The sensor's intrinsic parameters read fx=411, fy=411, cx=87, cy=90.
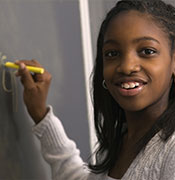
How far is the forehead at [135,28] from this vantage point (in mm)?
851

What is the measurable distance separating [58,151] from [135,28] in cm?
52

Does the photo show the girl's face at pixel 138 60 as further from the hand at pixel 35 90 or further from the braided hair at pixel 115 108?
the hand at pixel 35 90

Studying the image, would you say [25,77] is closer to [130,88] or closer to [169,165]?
[130,88]

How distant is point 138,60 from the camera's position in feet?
2.78

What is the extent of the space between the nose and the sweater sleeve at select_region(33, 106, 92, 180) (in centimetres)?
39

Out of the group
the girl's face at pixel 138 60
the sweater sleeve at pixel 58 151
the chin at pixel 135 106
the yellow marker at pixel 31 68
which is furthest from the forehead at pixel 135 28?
the sweater sleeve at pixel 58 151

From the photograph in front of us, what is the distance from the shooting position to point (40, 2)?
1.15 m

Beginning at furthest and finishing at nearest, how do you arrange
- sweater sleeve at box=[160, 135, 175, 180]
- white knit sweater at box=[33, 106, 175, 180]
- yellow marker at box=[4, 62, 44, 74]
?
1. white knit sweater at box=[33, 106, 175, 180]
2. yellow marker at box=[4, 62, 44, 74]
3. sweater sleeve at box=[160, 135, 175, 180]

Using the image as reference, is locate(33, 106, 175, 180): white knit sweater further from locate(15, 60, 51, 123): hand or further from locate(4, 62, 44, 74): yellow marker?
locate(4, 62, 44, 74): yellow marker

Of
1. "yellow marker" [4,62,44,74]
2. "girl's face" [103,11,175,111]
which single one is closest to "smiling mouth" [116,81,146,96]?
"girl's face" [103,11,175,111]

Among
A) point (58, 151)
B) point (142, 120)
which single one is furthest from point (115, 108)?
point (58, 151)

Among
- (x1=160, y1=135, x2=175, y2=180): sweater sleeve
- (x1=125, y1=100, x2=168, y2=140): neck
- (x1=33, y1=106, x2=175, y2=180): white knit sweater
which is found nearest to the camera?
(x1=160, y1=135, x2=175, y2=180): sweater sleeve

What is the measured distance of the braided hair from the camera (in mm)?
883

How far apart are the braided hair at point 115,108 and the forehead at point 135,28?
0.5 inches
